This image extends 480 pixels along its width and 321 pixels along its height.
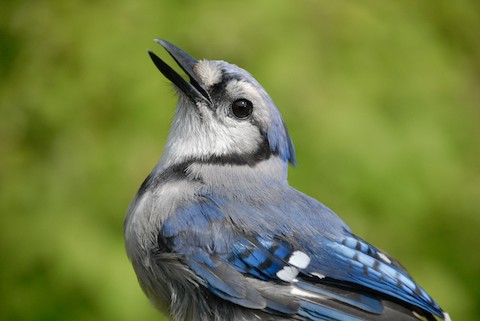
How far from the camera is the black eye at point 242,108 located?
94.9 inches

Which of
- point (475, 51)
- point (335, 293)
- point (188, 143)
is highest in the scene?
point (475, 51)

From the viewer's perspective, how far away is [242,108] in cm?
241

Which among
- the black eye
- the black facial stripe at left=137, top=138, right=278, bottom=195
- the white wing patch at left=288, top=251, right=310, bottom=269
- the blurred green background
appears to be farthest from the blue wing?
the blurred green background

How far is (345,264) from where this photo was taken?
7.06 feet

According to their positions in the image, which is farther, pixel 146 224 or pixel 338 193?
pixel 338 193

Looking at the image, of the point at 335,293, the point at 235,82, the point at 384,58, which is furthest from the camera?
the point at 384,58

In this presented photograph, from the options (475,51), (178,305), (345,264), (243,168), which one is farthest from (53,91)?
(475,51)

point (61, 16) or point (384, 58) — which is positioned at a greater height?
point (384, 58)

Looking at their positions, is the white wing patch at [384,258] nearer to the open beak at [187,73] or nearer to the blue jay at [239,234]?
the blue jay at [239,234]

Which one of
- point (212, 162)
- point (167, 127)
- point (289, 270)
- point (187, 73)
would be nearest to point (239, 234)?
point (289, 270)

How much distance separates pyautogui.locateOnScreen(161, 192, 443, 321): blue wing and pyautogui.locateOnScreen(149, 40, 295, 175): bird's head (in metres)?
0.22

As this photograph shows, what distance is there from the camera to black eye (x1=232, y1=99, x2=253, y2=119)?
2.41 meters

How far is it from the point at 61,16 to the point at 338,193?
3.60 ft

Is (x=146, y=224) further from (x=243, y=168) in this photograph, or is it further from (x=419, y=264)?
(x=419, y=264)
